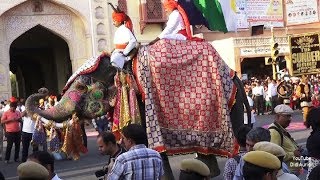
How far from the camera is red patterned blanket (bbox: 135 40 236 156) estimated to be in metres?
7.57

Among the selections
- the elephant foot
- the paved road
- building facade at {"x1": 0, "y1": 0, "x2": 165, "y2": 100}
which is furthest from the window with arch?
the elephant foot

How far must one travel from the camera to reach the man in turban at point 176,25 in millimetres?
8023

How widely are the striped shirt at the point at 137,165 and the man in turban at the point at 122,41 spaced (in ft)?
10.2

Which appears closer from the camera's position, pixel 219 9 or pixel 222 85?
pixel 222 85

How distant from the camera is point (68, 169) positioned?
10898 mm

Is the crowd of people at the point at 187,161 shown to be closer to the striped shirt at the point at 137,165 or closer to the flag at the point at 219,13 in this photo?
the striped shirt at the point at 137,165

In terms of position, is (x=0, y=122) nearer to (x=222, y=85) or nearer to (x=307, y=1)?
(x=222, y=85)

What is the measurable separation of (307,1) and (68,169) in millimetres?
21537

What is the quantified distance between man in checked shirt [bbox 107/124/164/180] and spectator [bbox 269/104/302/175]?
1381 millimetres

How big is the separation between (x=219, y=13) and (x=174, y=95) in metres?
18.2

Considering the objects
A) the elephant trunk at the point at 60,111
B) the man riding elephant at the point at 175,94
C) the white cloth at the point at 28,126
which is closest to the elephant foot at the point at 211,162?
the man riding elephant at the point at 175,94

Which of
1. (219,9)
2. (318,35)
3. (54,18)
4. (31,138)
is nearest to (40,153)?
(31,138)

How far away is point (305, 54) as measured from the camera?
16250 millimetres

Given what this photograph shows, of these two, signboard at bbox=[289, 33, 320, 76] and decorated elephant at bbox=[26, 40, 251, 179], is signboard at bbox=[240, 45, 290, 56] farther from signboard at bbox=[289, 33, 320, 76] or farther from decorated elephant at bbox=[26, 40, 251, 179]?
decorated elephant at bbox=[26, 40, 251, 179]
